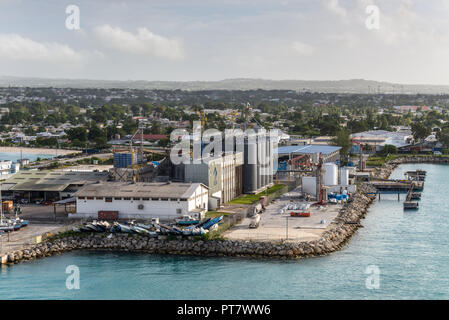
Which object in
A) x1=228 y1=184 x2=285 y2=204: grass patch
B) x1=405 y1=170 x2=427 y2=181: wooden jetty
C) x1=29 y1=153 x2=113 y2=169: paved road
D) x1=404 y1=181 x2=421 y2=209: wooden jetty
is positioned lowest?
x1=404 y1=181 x2=421 y2=209: wooden jetty

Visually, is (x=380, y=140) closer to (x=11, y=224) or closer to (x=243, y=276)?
(x=11, y=224)

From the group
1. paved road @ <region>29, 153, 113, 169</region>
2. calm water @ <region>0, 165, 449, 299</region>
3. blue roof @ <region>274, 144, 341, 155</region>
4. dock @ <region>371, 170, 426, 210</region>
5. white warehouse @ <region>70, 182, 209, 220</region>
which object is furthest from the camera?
paved road @ <region>29, 153, 113, 169</region>

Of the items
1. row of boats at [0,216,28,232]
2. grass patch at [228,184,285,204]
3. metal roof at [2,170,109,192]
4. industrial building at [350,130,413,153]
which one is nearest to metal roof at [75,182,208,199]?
row of boats at [0,216,28,232]

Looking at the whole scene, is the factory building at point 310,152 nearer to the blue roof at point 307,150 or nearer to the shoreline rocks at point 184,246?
the blue roof at point 307,150

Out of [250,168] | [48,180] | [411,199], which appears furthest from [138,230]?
[411,199]

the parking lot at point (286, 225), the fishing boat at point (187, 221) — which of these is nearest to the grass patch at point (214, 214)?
the parking lot at point (286, 225)

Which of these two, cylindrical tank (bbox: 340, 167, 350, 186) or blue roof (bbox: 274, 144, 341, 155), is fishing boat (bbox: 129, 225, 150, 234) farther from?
blue roof (bbox: 274, 144, 341, 155)
